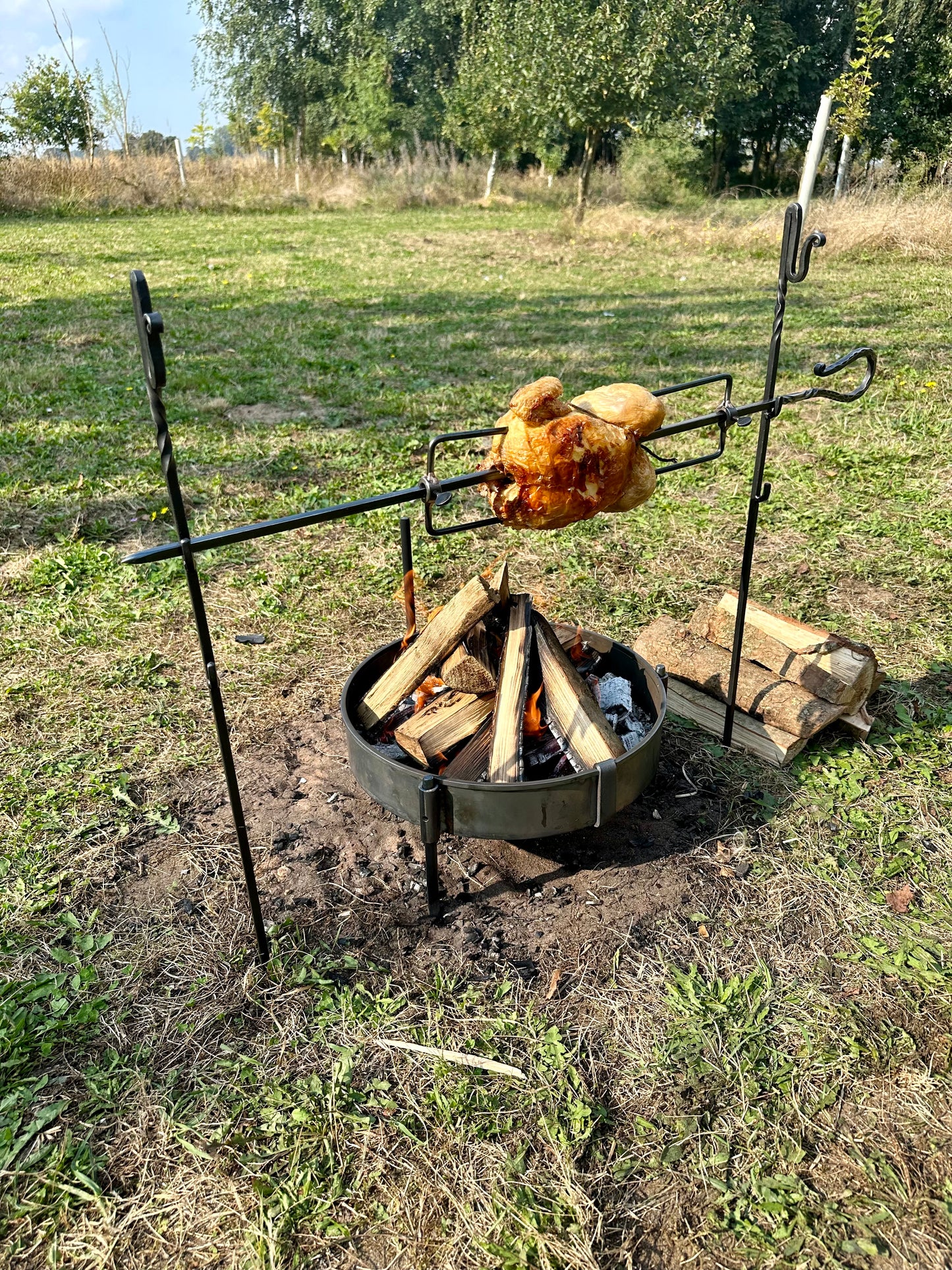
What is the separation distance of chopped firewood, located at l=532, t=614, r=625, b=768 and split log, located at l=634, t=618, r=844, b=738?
0.80 meters

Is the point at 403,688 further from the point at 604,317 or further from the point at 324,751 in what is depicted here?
the point at 604,317

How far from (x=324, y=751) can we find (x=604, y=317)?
8273mm

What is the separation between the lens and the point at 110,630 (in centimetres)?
376

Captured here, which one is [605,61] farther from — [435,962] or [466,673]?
[435,962]

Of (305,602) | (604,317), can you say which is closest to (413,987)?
(305,602)

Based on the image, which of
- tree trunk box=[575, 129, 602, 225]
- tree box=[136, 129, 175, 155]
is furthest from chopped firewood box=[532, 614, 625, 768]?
tree box=[136, 129, 175, 155]

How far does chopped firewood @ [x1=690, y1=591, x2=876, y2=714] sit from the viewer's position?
296 cm

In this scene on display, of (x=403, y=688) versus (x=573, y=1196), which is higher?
(x=403, y=688)

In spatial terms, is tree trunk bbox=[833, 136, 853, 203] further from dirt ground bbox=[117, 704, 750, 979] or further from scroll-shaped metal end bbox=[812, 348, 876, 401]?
dirt ground bbox=[117, 704, 750, 979]

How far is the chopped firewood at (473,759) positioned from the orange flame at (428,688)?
20 cm

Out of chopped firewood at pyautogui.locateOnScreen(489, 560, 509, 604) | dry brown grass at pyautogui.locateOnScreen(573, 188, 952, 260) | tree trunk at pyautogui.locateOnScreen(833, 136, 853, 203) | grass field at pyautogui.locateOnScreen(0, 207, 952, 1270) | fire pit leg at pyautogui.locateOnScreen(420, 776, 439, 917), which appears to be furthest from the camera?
tree trunk at pyautogui.locateOnScreen(833, 136, 853, 203)

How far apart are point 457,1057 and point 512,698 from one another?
925 millimetres

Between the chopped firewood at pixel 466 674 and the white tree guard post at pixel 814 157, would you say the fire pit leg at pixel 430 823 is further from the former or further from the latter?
the white tree guard post at pixel 814 157

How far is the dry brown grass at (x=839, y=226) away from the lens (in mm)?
12852
